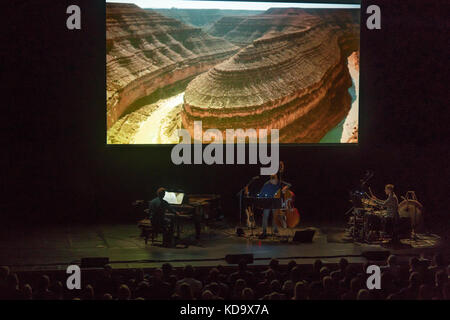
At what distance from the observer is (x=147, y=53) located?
10.9 m

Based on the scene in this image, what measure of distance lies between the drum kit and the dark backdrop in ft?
4.98

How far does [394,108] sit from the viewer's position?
1159 cm

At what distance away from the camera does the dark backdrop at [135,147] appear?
34.8ft

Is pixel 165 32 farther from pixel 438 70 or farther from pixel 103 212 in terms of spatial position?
pixel 438 70

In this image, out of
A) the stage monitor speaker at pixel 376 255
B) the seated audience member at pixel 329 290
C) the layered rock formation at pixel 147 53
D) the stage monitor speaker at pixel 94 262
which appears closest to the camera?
the seated audience member at pixel 329 290

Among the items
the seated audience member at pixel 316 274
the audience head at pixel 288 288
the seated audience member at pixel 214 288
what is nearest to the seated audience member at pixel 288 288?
the audience head at pixel 288 288

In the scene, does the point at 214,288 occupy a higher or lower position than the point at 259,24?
lower

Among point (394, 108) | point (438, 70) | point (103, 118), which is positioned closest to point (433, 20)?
point (438, 70)

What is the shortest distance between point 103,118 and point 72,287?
5.10m

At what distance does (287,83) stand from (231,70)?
38.2 inches

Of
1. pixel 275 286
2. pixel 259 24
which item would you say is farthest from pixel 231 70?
pixel 275 286

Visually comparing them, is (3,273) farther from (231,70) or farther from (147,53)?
(231,70)

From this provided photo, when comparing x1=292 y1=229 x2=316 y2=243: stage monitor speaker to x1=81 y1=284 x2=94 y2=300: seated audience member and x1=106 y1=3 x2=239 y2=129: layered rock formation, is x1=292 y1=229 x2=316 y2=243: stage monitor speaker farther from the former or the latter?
x1=81 y1=284 x2=94 y2=300: seated audience member

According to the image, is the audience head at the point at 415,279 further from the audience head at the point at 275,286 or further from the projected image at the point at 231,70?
the projected image at the point at 231,70
